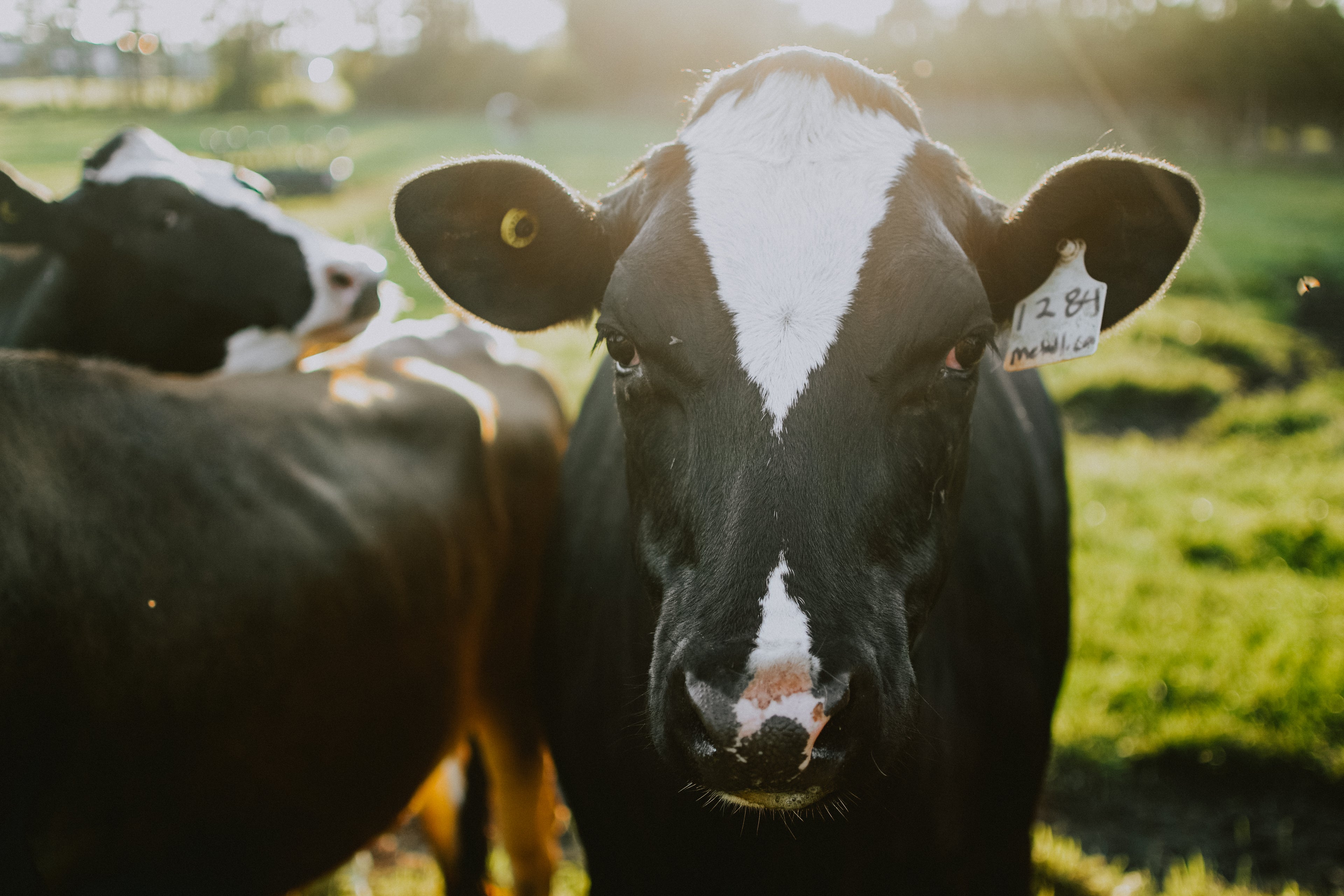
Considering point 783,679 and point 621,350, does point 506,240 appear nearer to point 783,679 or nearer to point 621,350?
point 621,350

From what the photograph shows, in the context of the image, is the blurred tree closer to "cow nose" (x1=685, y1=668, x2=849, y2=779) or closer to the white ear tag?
the white ear tag

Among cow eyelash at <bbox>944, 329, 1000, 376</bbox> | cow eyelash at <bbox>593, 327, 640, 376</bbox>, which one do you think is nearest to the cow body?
cow eyelash at <bbox>593, 327, 640, 376</bbox>

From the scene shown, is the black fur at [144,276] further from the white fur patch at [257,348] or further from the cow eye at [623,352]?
the cow eye at [623,352]

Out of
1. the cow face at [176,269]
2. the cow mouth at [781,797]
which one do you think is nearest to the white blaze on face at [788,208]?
the cow mouth at [781,797]

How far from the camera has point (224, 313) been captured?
11.7 feet

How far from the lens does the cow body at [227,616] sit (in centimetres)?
202

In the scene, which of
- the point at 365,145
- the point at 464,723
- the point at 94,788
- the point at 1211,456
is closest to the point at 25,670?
the point at 94,788

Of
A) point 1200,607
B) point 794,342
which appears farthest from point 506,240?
point 1200,607

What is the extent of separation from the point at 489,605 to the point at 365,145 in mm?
28922

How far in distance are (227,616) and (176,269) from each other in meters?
1.80

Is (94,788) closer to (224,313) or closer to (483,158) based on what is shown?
(483,158)

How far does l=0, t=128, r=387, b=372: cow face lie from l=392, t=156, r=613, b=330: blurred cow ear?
1628mm

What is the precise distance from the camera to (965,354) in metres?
1.71

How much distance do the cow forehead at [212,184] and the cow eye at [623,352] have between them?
215cm
